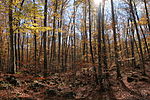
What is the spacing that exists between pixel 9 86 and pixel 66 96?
393 cm

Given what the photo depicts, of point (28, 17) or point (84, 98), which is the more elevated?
point (28, 17)

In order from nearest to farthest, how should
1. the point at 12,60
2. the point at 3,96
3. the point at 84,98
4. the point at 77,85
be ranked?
the point at 3,96, the point at 84,98, the point at 12,60, the point at 77,85

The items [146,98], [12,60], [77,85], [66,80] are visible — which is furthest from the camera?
[66,80]

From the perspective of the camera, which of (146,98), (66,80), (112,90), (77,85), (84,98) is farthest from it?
(66,80)

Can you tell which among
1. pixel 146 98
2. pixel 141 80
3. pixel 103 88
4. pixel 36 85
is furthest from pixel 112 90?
pixel 36 85

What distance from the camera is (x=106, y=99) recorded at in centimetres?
767

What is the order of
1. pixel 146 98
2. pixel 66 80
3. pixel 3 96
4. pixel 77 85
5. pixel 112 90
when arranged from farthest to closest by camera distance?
1. pixel 66 80
2. pixel 77 85
3. pixel 112 90
4. pixel 146 98
5. pixel 3 96

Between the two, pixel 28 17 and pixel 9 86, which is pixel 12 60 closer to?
pixel 9 86

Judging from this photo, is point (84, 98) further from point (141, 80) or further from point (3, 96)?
point (141, 80)

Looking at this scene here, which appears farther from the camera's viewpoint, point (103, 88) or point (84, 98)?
point (103, 88)

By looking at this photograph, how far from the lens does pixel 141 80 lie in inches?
458

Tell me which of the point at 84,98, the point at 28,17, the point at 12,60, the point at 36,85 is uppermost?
the point at 28,17

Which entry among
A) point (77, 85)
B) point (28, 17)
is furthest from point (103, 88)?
point (28, 17)

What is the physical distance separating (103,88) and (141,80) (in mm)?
4980
